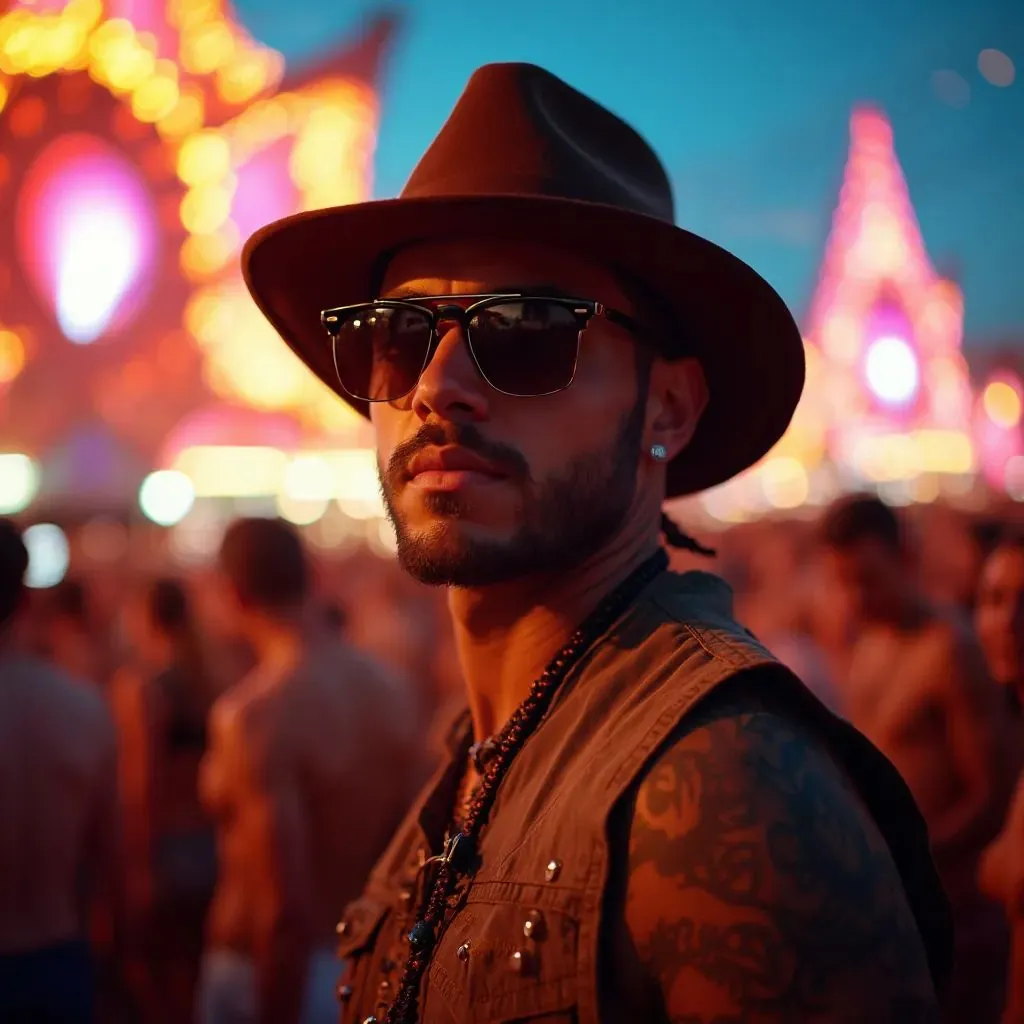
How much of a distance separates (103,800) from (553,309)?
8.32 feet

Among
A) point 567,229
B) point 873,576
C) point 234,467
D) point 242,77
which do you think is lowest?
point 873,576

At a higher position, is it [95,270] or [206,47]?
[206,47]

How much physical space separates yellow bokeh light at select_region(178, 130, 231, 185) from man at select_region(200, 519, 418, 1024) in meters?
23.6

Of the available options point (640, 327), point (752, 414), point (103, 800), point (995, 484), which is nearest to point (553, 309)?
point (640, 327)

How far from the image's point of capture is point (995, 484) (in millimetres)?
20453

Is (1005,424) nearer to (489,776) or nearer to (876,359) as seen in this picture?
(876,359)

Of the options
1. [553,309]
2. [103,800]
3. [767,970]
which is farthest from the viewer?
[103,800]

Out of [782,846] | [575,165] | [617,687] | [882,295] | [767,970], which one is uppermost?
[882,295]

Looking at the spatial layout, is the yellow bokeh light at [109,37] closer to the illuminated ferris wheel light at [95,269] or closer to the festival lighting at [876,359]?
the illuminated ferris wheel light at [95,269]

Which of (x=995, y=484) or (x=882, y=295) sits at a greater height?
(x=882, y=295)

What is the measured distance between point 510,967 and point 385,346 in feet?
3.07

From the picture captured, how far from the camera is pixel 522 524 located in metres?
1.44

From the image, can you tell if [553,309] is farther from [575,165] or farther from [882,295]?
[882,295]

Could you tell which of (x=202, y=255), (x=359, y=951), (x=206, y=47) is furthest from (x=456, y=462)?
(x=206, y=47)
